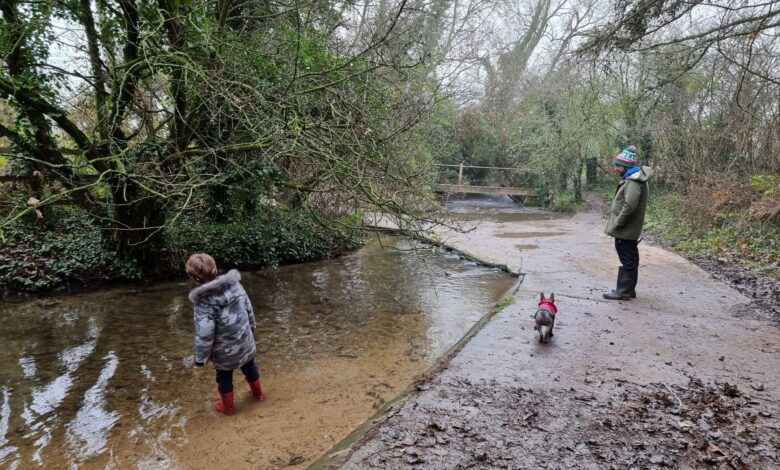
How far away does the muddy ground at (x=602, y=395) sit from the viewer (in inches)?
113

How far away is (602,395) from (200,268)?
11.1 feet

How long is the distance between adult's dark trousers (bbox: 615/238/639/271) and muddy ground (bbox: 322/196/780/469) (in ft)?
1.73

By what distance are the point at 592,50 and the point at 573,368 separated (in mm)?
5512

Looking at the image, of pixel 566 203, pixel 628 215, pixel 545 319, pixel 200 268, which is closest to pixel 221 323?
pixel 200 268

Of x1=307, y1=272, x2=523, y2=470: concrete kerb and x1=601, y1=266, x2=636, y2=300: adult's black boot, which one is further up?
x1=601, y1=266, x2=636, y2=300: adult's black boot

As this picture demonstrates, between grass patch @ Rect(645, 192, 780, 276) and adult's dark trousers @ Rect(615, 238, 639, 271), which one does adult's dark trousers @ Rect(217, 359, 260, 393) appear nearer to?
adult's dark trousers @ Rect(615, 238, 639, 271)

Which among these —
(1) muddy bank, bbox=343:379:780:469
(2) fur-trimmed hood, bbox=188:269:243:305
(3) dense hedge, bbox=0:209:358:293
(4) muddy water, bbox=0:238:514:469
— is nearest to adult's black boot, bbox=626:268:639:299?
(4) muddy water, bbox=0:238:514:469

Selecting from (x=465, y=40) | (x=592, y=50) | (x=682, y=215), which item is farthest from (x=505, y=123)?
(x=592, y=50)

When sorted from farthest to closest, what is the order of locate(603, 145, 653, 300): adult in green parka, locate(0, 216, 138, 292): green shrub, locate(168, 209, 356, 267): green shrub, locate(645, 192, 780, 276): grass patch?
locate(168, 209, 356, 267): green shrub, locate(645, 192, 780, 276): grass patch, locate(0, 216, 138, 292): green shrub, locate(603, 145, 653, 300): adult in green parka

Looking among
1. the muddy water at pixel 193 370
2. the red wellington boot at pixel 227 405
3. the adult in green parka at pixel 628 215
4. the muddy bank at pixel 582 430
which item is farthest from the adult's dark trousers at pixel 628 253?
the red wellington boot at pixel 227 405

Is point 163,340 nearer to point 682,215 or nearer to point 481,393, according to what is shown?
point 481,393

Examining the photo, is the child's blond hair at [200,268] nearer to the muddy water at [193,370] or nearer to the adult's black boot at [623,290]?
the muddy water at [193,370]

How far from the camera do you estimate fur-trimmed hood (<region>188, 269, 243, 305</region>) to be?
365 centimetres

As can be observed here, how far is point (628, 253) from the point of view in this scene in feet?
20.2
